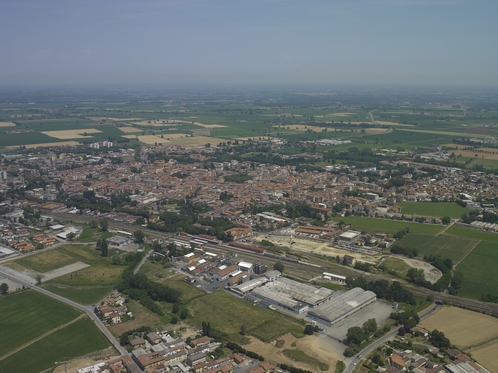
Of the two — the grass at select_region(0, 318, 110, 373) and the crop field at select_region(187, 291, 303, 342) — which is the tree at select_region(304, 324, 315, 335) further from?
the grass at select_region(0, 318, 110, 373)

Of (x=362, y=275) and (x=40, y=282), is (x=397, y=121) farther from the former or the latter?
(x=40, y=282)

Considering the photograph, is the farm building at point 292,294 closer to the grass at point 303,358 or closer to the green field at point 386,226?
the grass at point 303,358

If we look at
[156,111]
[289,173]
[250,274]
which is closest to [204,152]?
[289,173]

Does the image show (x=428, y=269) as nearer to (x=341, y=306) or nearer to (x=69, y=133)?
(x=341, y=306)

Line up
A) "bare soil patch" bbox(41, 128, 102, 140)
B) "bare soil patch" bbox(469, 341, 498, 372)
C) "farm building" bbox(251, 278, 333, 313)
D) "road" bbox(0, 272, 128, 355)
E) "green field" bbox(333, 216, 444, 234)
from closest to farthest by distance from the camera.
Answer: "bare soil patch" bbox(469, 341, 498, 372) < "road" bbox(0, 272, 128, 355) < "farm building" bbox(251, 278, 333, 313) < "green field" bbox(333, 216, 444, 234) < "bare soil patch" bbox(41, 128, 102, 140)

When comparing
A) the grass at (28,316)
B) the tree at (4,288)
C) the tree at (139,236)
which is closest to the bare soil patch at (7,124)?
the tree at (139,236)

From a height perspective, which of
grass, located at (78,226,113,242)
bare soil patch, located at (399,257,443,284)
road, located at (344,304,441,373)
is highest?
bare soil patch, located at (399,257,443,284)

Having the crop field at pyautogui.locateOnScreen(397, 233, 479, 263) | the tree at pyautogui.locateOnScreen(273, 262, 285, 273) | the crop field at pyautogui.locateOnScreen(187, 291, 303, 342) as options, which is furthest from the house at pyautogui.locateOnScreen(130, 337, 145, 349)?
the crop field at pyautogui.locateOnScreen(397, 233, 479, 263)
